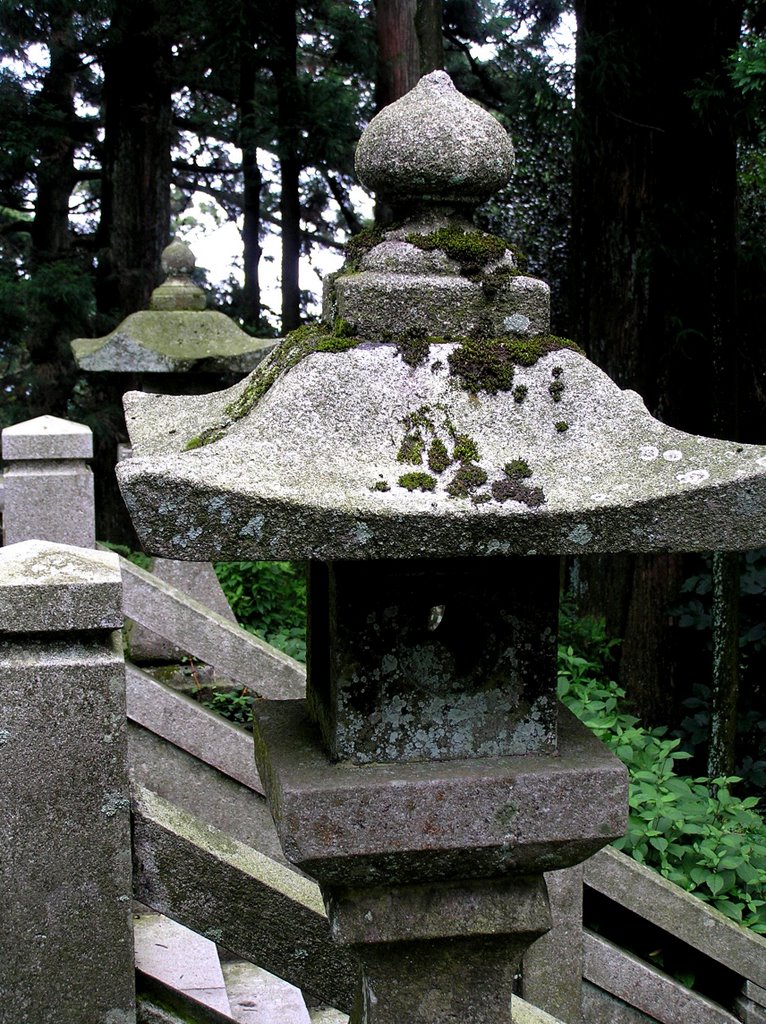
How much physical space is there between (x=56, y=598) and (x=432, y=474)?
84 cm

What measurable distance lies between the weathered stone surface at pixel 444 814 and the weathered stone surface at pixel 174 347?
3.69m

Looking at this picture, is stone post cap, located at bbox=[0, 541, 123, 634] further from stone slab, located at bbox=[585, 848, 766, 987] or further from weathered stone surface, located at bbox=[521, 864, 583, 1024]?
stone slab, located at bbox=[585, 848, 766, 987]

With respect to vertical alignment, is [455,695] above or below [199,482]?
below

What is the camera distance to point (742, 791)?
687cm

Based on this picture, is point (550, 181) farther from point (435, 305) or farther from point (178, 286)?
point (435, 305)

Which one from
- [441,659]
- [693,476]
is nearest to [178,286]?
[441,659]

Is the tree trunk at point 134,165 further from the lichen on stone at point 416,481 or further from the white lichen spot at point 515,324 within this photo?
the lichen on stone at point 416,481

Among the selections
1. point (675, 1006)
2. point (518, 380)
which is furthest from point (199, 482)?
point (675, 1006)

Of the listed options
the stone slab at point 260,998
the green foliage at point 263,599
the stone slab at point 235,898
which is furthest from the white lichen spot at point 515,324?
the green foliage at point 263,599

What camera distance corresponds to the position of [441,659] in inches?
88.6

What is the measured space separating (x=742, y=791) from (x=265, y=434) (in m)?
5.78

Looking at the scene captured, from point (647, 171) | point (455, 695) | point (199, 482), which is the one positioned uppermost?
point (647, 171)

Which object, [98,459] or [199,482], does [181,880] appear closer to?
[199,482]

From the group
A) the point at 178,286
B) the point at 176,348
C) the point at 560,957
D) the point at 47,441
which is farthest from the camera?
the point at 178,286
